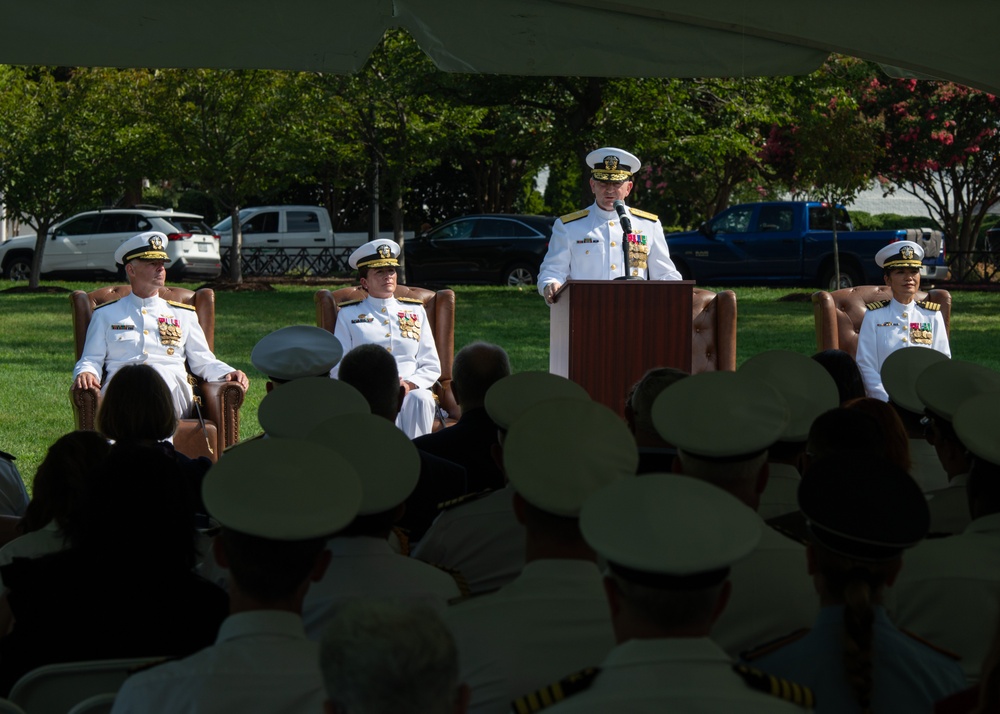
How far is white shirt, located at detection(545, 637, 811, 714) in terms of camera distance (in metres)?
1.73

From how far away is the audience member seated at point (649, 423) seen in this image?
3.41 metres

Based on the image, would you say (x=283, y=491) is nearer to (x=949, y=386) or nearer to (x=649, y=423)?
(x=649, y=423)

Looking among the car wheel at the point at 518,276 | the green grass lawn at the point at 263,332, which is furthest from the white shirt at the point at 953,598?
the car wheel at the point at 518,276

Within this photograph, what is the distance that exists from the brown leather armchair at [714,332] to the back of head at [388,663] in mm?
5962

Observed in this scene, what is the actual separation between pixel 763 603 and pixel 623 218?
13.9 feet

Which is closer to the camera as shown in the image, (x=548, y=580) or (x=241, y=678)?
(x=241, y=678)

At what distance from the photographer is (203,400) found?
661 cm

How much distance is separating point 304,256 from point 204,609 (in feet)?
69.5

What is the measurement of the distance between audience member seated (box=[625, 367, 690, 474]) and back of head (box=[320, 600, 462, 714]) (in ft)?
5.98

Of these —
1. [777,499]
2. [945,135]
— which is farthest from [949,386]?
[945,135]

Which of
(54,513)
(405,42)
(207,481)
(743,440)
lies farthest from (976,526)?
(405,42)

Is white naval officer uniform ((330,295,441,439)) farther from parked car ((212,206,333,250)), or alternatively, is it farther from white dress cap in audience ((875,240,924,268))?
parked car ((212,206,333,250))

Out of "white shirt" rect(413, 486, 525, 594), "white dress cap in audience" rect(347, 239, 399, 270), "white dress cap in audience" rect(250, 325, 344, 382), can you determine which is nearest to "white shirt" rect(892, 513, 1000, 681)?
"white shirt" rect(413, 486, 525, 594)

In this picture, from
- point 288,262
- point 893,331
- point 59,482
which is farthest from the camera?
point 288,262
